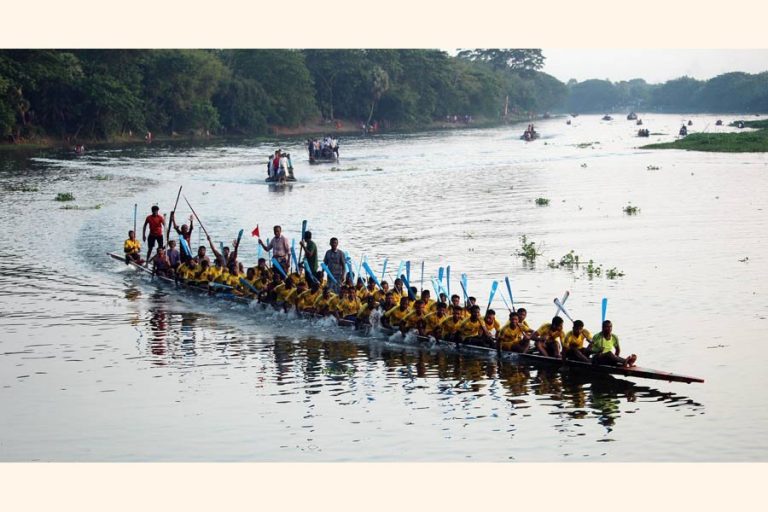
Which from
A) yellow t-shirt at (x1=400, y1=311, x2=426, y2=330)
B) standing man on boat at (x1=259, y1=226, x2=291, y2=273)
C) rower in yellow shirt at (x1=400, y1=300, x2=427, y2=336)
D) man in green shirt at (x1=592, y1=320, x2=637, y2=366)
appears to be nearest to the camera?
man in green shirt at (x1=592, y1=320, x2=637, y2=366)

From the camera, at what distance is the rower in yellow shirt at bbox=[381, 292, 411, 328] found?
16672 mm

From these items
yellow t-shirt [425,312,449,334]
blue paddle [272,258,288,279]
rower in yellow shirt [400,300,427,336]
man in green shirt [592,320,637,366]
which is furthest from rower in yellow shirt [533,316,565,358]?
blue paddle [272,258,288,279]

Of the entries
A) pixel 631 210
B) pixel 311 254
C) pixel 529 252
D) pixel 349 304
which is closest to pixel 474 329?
pixel 349 304

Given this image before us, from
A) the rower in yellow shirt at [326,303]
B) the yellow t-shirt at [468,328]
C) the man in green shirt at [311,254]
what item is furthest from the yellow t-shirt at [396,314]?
the man in green shirt at [311,254]

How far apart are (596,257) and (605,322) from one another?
33.8 ft

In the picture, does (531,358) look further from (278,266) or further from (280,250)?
(280,250)

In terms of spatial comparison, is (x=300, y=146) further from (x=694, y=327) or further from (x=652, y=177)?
(x=694, y=327)

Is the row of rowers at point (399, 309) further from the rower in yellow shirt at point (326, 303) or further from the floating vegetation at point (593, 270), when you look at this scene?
the floating vegetation at point (593, 270)

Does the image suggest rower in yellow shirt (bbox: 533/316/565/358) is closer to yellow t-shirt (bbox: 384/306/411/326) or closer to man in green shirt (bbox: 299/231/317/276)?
yellow t-shirt (bbox: 384/306/411/326)

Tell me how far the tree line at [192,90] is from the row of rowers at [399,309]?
71.8 ft

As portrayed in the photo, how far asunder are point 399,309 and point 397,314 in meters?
0.09

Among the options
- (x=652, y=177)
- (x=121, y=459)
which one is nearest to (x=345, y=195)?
(x=652, y=177)

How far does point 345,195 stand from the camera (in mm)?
37375

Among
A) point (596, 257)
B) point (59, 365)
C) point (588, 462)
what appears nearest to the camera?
point (588, 462)
